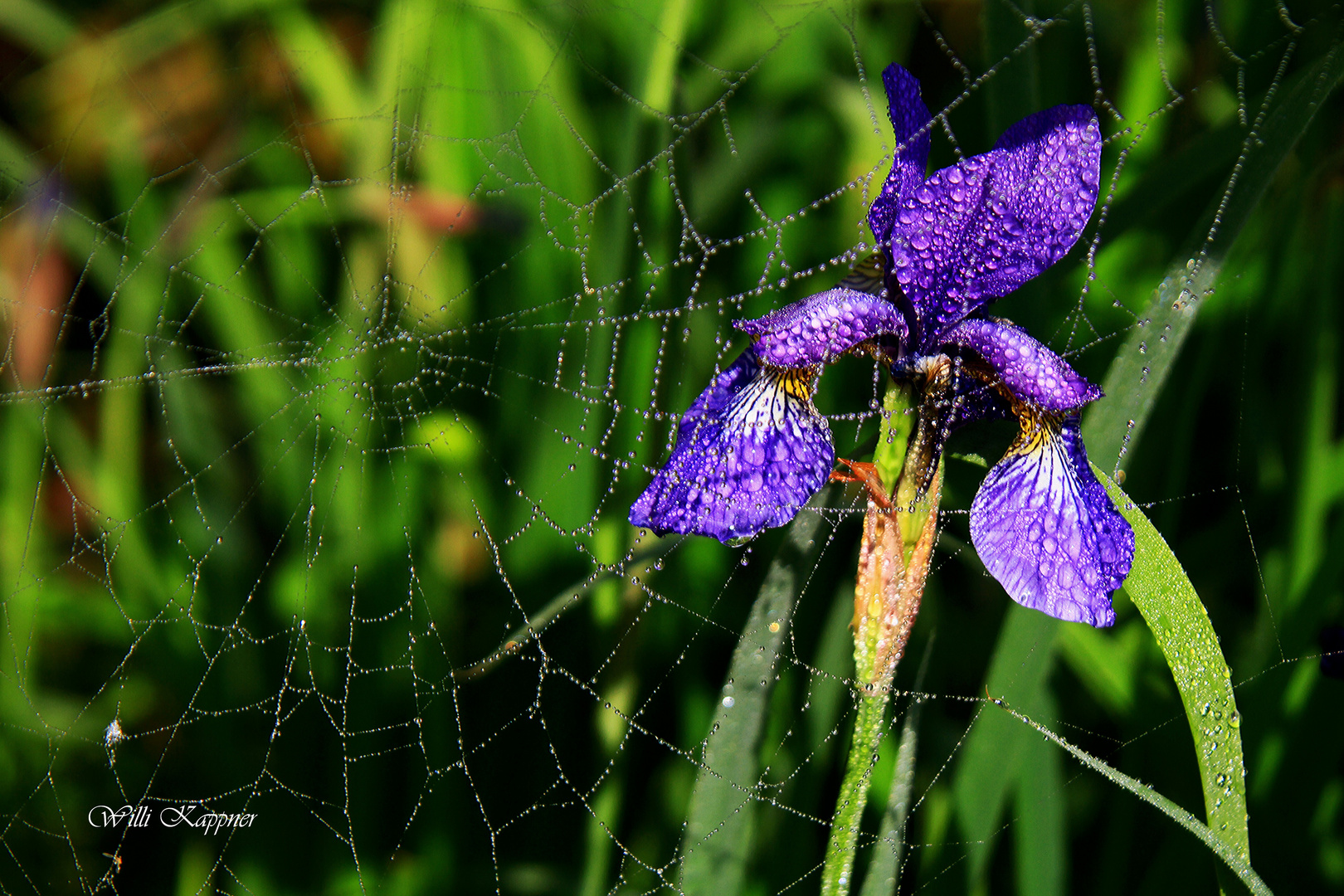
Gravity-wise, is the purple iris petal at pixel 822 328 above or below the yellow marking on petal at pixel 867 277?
below

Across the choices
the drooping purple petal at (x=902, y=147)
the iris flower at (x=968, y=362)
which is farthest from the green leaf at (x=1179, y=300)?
the drooping purple petal at (x=902, y=147)

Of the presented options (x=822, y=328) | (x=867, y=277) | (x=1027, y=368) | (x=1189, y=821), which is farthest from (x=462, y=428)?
(x=1189, y=821)

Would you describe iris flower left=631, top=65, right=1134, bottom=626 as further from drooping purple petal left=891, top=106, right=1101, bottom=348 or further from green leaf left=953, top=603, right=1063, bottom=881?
green leaf left=953, top=603, right=1063, bottom=881

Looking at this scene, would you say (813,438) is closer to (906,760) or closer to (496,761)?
(906,760)

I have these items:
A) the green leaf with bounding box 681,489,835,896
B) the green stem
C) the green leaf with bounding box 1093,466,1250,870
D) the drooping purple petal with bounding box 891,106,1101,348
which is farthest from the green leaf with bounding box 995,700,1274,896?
the drooping purple petal with bounding box 891,106,1101,348

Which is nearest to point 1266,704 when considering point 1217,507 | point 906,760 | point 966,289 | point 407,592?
point 1217,507

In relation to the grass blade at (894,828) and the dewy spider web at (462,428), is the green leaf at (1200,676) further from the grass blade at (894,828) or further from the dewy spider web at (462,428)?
the dewy spider web at (462,428)

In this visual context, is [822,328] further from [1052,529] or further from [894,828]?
[894,828]
